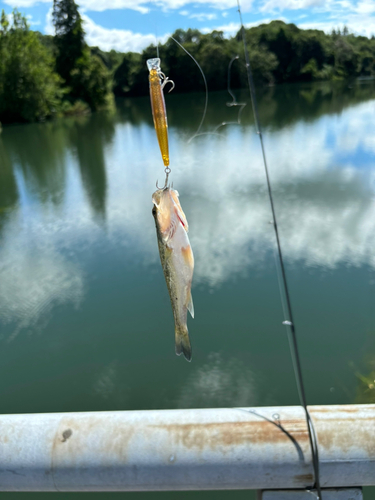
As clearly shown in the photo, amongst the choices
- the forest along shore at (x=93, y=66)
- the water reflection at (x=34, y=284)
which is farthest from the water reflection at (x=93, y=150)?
the forest along shore at (x=93, y=66)

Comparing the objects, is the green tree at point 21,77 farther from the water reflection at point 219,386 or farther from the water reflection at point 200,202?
the water reflection at point 219,386

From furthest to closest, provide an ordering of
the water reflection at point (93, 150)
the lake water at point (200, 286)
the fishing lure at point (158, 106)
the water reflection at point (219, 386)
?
the water reflection at point (93, 150)
the lake water at point (200, 286)
the water reflection at point (219, 386)
the fishing lure at point (158, 106)

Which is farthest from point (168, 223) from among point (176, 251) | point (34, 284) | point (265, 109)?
point (265, 109)

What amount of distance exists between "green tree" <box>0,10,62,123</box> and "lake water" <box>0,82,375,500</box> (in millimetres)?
19776

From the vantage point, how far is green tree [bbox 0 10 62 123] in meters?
31.6

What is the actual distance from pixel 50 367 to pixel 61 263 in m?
3.03

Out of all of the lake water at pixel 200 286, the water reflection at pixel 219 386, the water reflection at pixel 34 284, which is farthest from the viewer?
the water reflection at pixel 34 284

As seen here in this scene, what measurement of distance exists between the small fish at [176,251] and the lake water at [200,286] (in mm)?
2157

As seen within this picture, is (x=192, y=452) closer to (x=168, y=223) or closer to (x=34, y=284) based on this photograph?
(x=168, y=223)

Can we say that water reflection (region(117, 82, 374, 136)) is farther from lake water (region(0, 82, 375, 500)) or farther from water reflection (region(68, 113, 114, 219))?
lake water (region(0, 82, 375, 500))

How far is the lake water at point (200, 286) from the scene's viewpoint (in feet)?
17.1

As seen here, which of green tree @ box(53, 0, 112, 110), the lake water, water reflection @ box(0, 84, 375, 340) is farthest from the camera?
green tree @ box(53, 0, 112, 110)

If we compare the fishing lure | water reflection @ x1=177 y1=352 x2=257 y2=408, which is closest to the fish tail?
the fishing lure

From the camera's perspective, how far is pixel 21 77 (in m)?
31.9
